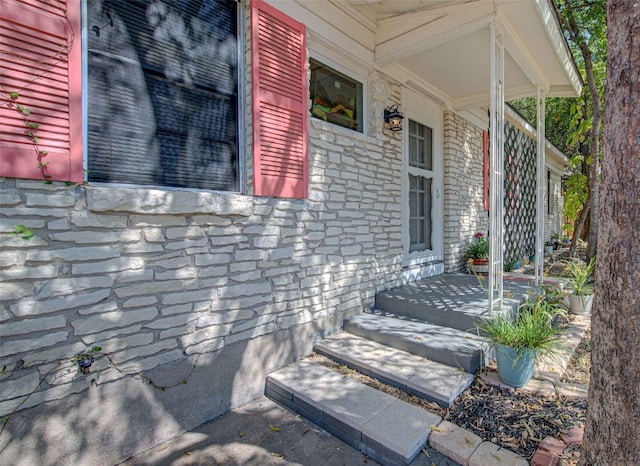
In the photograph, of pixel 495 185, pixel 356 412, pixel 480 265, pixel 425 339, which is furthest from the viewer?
pixel 480 265

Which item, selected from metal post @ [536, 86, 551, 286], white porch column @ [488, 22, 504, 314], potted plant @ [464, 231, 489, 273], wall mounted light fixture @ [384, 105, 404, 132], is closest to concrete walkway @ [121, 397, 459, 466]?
white porch column @ [488, 22, 504, 314]

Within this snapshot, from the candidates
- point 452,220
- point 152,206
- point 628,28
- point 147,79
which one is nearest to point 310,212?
point 152,206

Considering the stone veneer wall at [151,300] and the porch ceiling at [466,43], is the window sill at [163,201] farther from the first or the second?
the porch ceiling at [466,43]

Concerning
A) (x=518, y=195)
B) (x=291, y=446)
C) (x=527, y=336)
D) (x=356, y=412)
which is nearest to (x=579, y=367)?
(x=527, y=336)

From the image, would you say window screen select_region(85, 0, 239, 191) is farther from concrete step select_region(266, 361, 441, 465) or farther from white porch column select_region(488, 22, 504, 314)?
white porch column select_region(488, 22, 504, 314)

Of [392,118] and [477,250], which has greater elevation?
[392,118]

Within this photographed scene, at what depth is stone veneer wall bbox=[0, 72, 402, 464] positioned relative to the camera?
1.70 metres

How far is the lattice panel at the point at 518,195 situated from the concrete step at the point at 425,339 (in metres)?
4.32

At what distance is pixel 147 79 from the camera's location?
7.25 ft

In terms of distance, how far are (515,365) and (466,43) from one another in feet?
10.4

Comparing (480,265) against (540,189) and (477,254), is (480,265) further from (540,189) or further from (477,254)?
(540,189)

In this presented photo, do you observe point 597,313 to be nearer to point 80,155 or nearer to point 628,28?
point 628,28

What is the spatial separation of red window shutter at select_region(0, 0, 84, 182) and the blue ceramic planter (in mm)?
2953

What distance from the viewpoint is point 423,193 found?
5.03m
